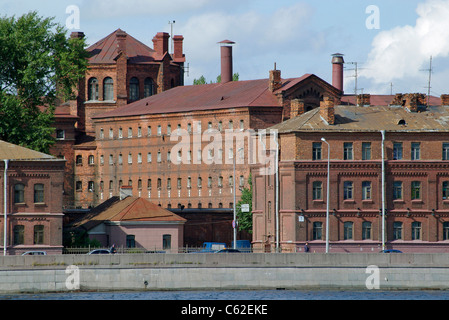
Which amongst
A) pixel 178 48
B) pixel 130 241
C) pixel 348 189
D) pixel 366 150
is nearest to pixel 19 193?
pixel 130 241

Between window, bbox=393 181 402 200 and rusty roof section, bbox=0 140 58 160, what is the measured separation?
24.7 meters

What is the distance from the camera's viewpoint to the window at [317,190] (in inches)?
3789

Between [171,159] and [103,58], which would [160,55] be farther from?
[171,159]

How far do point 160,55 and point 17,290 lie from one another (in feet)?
239

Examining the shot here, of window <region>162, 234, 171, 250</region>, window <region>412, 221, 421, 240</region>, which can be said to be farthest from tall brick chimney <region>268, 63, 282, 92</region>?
window <region>412, 221, 421, 240</region>

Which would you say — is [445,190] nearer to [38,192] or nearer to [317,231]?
[317,231]

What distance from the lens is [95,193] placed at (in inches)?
5438

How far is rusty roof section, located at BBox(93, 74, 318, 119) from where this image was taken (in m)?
123

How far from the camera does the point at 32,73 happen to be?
331 feet

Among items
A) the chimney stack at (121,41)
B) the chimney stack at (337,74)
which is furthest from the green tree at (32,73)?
the chimney stack at (337,74)

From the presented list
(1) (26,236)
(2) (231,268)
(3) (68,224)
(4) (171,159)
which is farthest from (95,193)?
(2) (231,268)

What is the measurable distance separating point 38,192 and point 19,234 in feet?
10.2

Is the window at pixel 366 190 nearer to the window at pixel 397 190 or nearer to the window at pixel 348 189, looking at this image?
the window at pixel 348 189

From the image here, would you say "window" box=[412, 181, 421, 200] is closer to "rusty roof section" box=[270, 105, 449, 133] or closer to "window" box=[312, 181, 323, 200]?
"rusty roof section" box=[270, 105, 449, 133]
